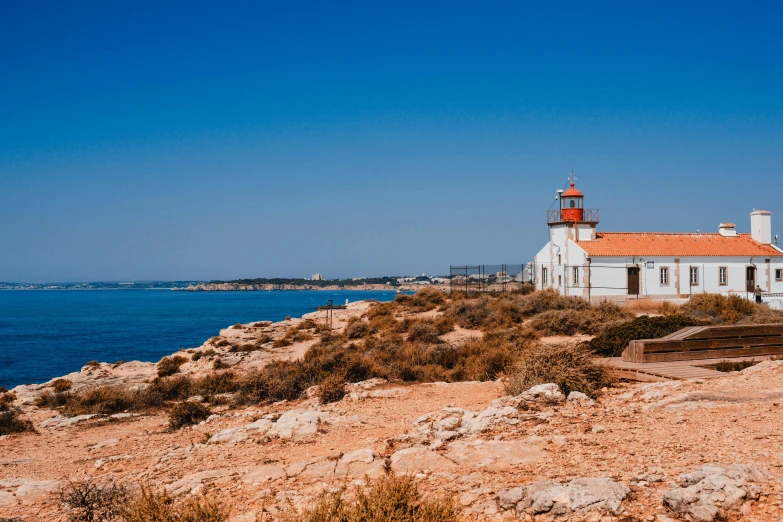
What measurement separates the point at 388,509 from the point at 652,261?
3630cm

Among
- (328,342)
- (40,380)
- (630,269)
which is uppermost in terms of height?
(630,269)

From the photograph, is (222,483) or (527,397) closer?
(222,483)

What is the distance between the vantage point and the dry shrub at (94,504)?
19.9 feet

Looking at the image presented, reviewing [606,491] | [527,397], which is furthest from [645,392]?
[606,491]

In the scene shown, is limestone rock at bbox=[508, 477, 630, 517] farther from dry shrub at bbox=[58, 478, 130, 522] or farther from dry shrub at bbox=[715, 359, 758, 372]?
dry shrub at bbox=[715, 359, 758, 372]

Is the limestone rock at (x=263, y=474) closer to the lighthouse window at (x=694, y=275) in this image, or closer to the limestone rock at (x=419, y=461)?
the limestone rock at (x=419, y=461)

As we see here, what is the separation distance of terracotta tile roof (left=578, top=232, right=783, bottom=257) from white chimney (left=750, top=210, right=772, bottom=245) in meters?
0.54

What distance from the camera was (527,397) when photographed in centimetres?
905

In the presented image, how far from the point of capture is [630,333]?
14133 mm

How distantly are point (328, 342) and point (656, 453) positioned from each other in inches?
753

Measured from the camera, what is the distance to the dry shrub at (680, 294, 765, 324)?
79.5 ft

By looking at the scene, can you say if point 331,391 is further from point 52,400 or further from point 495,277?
point 495,277

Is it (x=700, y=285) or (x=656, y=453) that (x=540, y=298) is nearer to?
(x=700, y=285)

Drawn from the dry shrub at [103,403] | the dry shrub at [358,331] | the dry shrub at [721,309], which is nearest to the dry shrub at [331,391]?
the dry shrub at [103,403]
